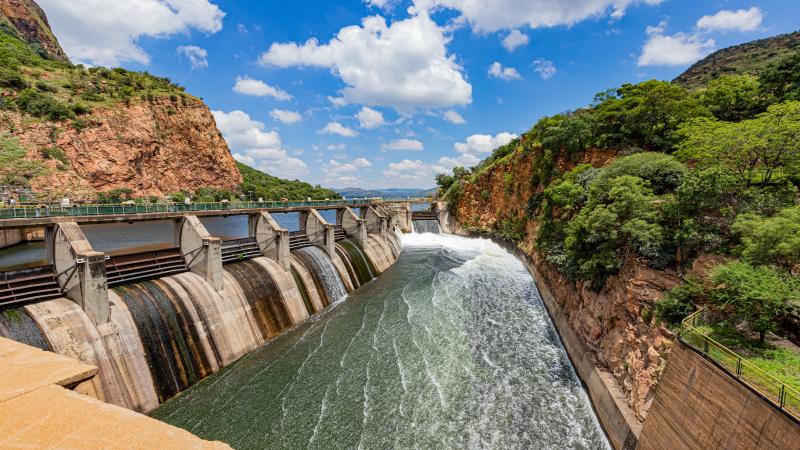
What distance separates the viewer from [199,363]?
17.4m

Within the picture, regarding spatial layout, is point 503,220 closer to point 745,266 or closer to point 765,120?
point 765,120

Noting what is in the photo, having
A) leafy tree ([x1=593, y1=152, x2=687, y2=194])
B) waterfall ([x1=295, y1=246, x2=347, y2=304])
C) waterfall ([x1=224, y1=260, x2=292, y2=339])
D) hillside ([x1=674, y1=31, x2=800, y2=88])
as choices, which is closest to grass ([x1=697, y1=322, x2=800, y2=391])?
leafy tree ([x1=593, y1=152, x2=687, y2=194])

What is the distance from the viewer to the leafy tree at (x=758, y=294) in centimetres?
995

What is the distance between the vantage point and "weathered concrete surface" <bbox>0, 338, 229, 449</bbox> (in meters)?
5.04

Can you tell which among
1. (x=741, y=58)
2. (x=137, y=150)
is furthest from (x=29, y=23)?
(x=741, y=58)

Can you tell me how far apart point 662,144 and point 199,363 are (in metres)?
40.0

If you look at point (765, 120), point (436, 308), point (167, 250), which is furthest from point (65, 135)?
point (765, 120)

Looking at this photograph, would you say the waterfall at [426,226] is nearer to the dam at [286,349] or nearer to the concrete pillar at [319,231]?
the concrete pillar at [319,231]

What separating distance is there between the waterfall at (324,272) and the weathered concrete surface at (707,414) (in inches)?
902

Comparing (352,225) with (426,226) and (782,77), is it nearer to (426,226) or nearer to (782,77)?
(426,226)

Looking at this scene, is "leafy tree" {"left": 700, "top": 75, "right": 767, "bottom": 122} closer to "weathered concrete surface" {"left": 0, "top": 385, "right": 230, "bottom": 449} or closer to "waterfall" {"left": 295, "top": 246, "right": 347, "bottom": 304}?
"waterfall" {"left": 295, "top": 246, "right": 347, "bottom": 304}

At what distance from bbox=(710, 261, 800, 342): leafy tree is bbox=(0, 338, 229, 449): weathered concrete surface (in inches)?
593

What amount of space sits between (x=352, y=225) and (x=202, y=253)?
20.5m

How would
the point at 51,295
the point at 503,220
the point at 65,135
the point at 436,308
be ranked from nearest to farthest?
the point at 51,295, the point at 436,308, the point at 503,220, the point at 65,135
